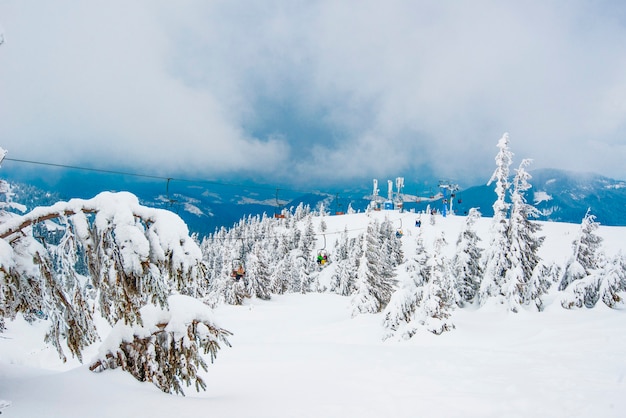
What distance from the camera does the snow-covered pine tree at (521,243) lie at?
21.9 metres

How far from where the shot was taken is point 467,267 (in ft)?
93.6

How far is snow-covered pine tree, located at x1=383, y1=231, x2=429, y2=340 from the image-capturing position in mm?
17203

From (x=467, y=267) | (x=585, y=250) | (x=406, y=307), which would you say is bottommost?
(x=406, y=307)

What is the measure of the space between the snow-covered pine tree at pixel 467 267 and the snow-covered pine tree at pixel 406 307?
32.2ft

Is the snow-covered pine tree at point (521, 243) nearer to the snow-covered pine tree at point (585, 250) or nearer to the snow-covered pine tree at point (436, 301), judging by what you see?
the snow-covered pine tree at point (585, 250)

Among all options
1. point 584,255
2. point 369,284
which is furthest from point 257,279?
point 584,255

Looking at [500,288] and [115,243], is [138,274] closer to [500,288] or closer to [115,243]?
[115,243]

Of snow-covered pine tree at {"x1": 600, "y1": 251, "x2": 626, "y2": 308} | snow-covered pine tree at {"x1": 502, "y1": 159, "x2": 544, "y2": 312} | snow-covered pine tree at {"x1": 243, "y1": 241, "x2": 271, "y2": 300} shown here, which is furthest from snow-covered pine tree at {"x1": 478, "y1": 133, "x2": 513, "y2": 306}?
snow-covered pine tree at {"x1": 243, "y1": 241, "x2": 271, "y2": 300}

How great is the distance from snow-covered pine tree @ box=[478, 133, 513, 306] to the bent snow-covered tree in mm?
23033

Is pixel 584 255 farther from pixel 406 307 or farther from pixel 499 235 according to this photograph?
pixel 406 307

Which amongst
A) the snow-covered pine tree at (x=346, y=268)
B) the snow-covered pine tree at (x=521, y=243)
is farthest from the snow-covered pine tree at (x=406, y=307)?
the snow-covered pine tree at (x=346, y=268)

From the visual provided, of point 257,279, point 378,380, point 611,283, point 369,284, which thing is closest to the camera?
point 378,380

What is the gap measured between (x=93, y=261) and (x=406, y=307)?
55.7 feet

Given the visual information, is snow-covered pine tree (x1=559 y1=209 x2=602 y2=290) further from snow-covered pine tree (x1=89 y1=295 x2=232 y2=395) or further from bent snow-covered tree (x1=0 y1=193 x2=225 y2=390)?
bent snow-covered tree (x1=0 y1=193 x2=225 y2=390)
